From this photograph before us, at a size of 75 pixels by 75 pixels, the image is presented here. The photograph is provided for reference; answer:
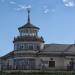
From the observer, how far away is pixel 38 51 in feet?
305

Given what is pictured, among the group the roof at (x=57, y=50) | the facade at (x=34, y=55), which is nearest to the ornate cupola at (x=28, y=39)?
the facade at (x=34, y=55)

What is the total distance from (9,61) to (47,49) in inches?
313

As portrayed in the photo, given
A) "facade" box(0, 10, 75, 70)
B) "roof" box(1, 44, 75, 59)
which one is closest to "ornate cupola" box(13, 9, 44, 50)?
"facade" box(0, 10, 75, 70)

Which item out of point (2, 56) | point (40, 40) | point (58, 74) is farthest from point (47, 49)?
point (58, 74)

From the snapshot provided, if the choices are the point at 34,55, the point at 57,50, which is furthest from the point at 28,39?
the point at 57,50

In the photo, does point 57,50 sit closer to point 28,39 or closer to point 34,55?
point 34,55

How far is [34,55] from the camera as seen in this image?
91.5m

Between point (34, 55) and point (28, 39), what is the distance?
3500 millimetres

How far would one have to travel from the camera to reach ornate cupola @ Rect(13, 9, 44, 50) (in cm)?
9256

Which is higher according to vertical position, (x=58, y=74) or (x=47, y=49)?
(x=47, y=49)

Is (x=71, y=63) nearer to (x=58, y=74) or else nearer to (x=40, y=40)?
(x=40, y=40)

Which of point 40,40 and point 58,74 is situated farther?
point 40,40

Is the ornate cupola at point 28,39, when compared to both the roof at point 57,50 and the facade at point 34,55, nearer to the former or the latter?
the facade at point 34,55

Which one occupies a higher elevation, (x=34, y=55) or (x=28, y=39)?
(x=28, y=39)
